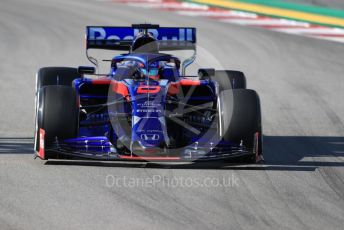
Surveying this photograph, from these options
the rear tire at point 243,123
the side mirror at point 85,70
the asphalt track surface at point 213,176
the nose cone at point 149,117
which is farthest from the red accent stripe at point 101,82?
the rear tire at point 243,123

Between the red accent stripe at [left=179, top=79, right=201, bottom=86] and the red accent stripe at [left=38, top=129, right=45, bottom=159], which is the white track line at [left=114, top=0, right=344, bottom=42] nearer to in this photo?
the red accent stripe at [left=179, top=79, right=201, bottom=86]

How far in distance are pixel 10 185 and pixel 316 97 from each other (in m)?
8.57

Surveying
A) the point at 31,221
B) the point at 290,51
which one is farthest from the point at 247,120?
the point at 290,51

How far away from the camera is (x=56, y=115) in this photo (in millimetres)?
11016

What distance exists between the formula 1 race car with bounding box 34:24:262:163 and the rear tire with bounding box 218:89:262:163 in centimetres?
1

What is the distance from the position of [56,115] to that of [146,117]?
3.55 ft

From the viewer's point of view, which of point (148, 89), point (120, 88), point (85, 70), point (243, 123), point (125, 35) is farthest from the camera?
point (125, 35)

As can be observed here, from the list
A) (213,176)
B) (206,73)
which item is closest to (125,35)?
(206,73)

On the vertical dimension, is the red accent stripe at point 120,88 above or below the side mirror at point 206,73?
below

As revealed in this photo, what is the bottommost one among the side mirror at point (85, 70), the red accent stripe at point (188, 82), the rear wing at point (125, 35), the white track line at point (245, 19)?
the red accent stripe at point (188, 82)

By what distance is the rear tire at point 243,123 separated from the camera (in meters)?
11.1

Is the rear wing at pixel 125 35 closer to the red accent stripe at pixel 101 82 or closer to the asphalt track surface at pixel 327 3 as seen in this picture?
the red accent stripe at pixel 101 82

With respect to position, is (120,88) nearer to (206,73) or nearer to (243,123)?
(206,73)

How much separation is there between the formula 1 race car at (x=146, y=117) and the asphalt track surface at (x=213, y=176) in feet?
0.77
